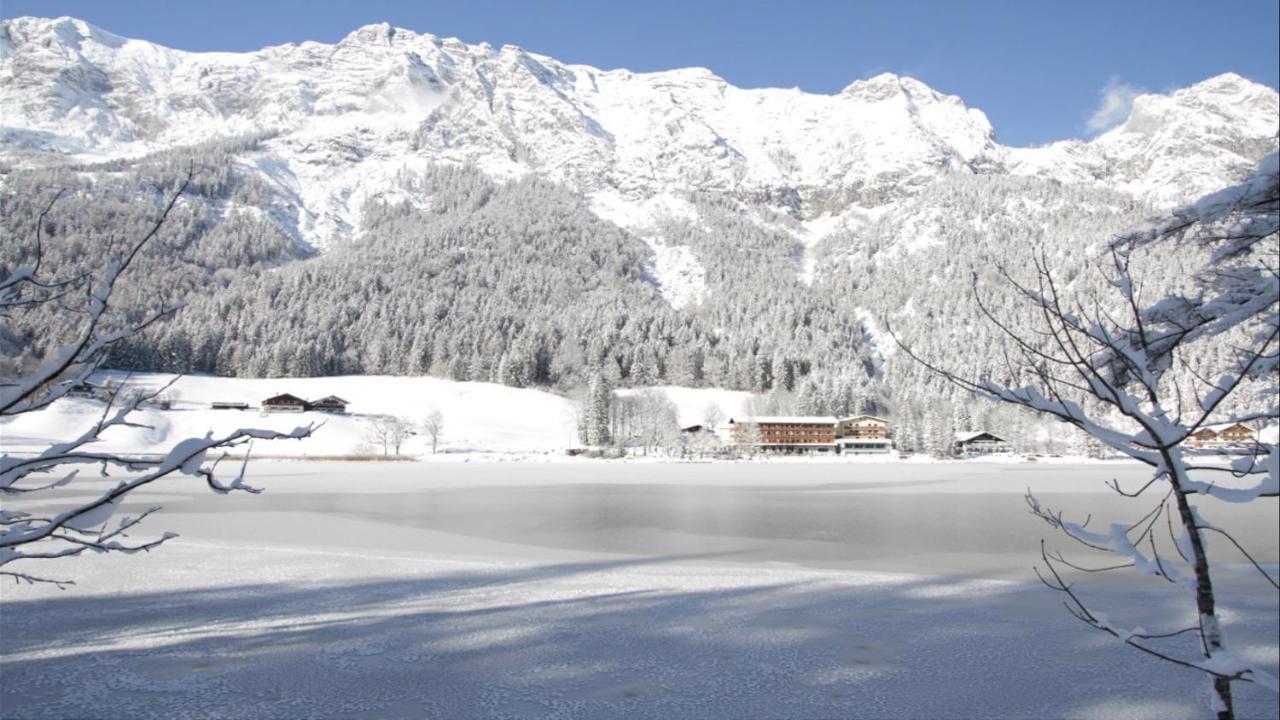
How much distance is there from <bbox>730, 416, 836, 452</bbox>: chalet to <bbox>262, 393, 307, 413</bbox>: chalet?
51530mm

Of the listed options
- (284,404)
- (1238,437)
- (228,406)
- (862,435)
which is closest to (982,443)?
(862,435)

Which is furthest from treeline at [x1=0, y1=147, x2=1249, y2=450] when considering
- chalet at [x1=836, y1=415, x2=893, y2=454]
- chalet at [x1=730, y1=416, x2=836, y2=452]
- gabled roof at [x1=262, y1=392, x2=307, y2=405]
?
gabled roof at [x1=262, y1=392, x2=307, y2=405]

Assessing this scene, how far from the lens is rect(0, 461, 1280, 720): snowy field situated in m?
7.07

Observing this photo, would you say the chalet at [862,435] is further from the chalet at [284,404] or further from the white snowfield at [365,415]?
the chalet at [284,404]

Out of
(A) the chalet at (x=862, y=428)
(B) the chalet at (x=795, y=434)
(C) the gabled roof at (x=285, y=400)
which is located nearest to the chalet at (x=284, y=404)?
(C) the gabled roof at (x=285, y=400)

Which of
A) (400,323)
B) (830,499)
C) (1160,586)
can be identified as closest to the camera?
(1160,586)

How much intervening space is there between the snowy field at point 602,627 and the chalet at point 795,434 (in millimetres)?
68908

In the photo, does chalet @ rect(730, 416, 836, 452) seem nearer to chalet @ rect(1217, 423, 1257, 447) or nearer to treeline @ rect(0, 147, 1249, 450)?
treeline @ rect(0, 147, 1249, 450)

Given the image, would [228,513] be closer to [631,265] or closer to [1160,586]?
[1160,586]

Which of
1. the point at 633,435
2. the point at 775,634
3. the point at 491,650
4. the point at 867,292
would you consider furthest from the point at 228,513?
the point at 867,292

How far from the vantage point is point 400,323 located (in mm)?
122438

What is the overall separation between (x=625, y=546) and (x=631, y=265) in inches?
6347

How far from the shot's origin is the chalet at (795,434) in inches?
3484

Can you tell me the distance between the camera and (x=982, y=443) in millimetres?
86688
